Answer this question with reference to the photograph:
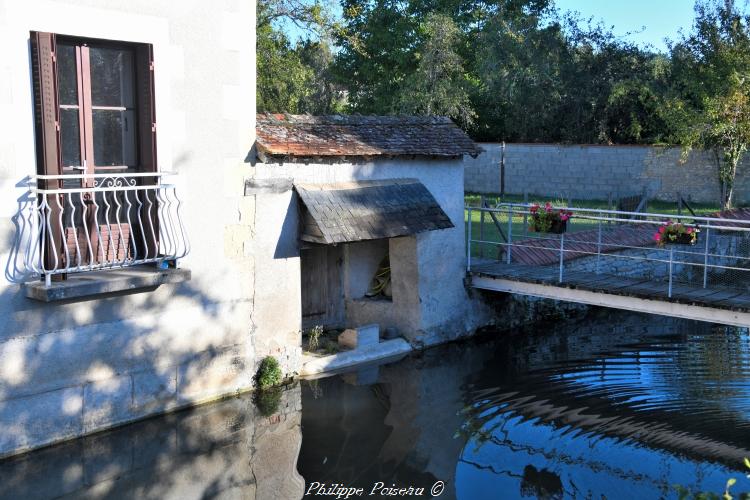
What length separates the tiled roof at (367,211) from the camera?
1012 centimetres

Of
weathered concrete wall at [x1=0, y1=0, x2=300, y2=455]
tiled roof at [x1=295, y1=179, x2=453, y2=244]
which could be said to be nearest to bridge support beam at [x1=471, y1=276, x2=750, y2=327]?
tiled roof at [x1=295, y1=179, x2=453, y2=244]

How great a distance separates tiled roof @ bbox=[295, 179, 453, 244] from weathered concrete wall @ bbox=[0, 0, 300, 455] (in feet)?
2.12

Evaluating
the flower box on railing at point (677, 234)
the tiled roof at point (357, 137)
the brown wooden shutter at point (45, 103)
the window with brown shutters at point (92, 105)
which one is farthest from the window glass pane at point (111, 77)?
the flower box on railing at point (677, 234)

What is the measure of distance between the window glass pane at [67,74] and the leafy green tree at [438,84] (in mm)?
18902

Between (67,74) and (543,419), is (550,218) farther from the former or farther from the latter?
(67,74)

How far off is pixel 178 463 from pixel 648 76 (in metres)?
21.1

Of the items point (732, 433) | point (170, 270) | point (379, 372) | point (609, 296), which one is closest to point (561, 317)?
point (609, 296)

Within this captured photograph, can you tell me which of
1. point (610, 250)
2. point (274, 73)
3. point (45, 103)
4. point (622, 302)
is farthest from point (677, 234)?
point (274, 73)

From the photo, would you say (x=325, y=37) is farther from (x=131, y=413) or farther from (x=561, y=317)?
(x=131, y=413)

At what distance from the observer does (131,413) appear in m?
8.64

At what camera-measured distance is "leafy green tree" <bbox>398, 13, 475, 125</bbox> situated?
26297mm

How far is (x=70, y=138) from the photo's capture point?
802 centimetres

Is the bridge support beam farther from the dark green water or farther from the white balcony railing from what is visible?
the white balcony railing

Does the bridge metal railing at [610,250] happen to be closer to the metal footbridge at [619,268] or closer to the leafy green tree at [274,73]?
the metal footbridge at [619,268]
